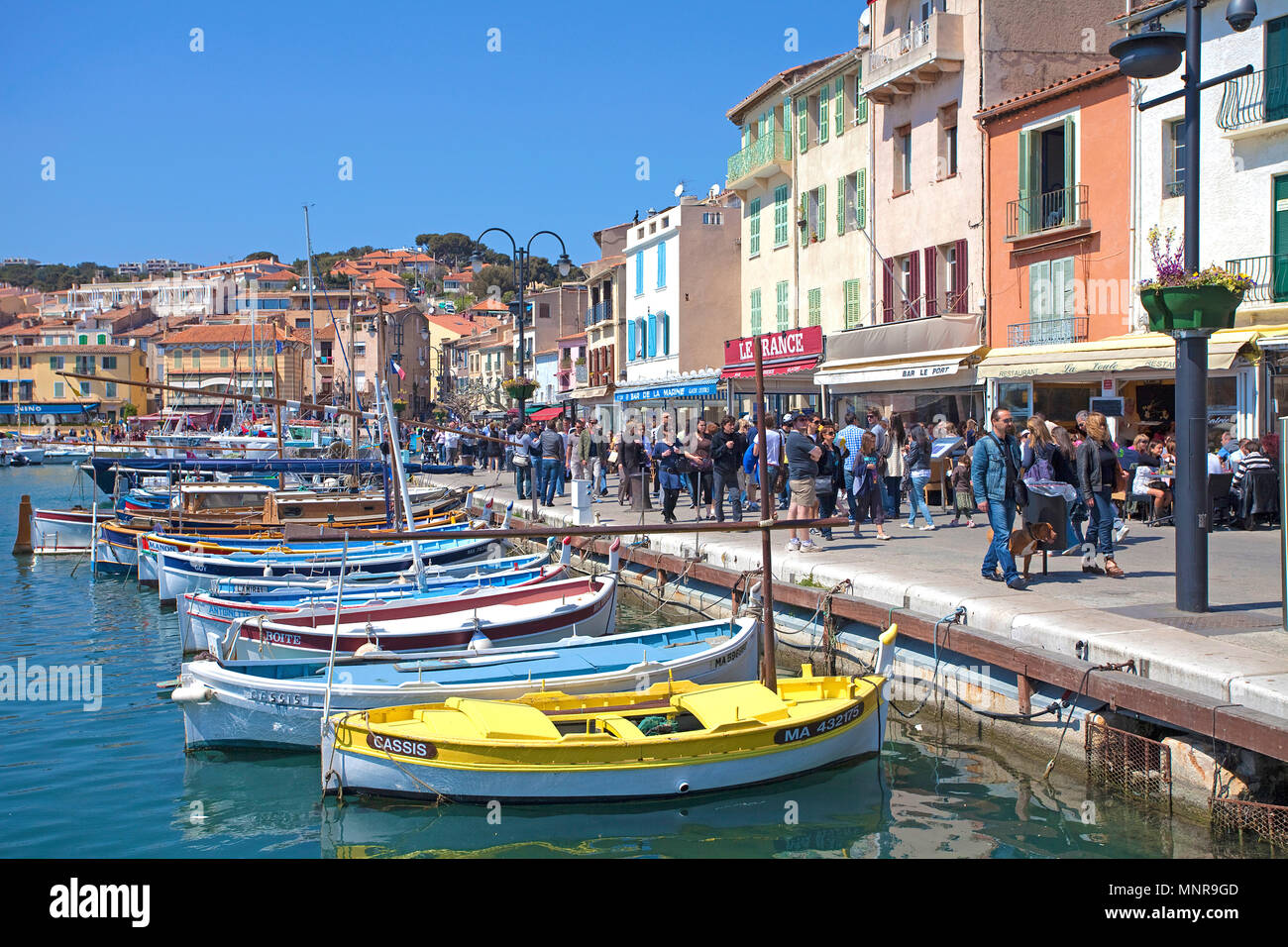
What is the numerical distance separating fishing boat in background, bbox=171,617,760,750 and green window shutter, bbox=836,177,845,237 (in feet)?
75.2

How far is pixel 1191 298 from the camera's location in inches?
398

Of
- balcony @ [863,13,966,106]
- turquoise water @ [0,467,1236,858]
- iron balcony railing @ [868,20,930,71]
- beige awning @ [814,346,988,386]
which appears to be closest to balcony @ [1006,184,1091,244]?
beige awning @ [814,346,988,386]

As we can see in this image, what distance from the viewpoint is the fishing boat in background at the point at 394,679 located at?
11.1 metres

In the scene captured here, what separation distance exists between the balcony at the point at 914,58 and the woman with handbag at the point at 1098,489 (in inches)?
665

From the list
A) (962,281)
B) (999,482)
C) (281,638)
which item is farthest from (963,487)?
(281,638)

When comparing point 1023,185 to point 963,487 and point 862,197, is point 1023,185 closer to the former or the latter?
point 862,197

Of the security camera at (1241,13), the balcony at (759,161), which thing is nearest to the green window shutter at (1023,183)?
the balcony at (759,161)

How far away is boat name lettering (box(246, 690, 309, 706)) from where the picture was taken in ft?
36.6

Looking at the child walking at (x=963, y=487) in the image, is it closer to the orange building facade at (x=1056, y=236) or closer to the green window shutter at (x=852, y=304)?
the orange building facade at (x=1056, y=236)

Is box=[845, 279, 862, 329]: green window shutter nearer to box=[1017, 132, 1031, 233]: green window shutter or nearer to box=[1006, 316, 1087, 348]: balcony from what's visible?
box=[1006, 316, 1087, 348]: balcony

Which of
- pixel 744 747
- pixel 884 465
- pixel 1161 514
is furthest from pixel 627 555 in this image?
pixel 744 747

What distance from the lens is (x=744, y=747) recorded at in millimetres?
9422

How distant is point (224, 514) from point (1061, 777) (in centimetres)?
2168
